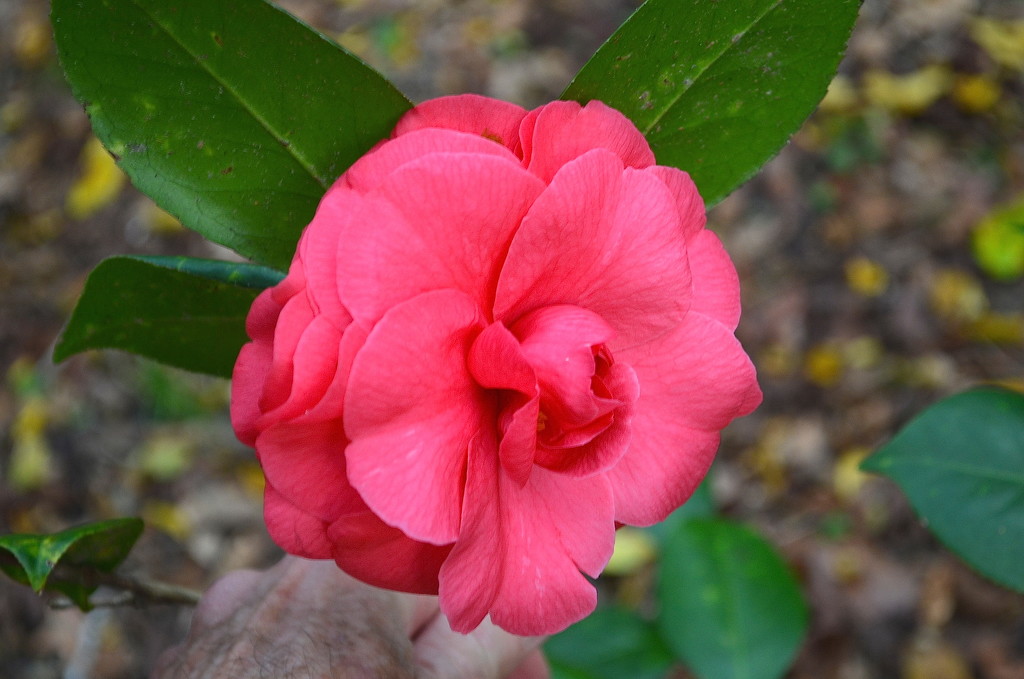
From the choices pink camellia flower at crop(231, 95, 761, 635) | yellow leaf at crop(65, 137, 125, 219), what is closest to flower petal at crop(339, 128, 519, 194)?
pink camellia flower at crop(231, 95, 761, 635)

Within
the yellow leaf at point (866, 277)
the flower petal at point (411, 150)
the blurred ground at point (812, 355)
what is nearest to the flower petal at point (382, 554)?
the flower petal at point (411, 150)

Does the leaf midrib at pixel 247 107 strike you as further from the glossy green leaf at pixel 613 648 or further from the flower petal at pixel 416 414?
the glossy green leaf at pixel 613 648

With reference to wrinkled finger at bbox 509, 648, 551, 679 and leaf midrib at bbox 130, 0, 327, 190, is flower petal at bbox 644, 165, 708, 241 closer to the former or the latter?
leaf midrib at bbox 130, 0, 327, 190

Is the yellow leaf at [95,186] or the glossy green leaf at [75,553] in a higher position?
the glossy green leaf at [75,553]

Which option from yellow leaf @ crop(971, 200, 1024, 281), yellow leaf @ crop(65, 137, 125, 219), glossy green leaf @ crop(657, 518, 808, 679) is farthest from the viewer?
yellow leaf @ crop(65, 137, 125, 219)

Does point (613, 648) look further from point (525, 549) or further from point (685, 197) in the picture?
point (685, 197)

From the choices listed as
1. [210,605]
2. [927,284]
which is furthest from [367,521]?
[927,284]
